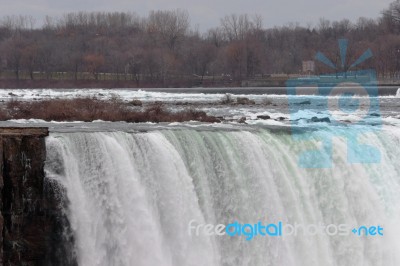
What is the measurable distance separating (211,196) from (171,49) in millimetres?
105627

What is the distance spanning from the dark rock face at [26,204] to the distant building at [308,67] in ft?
301

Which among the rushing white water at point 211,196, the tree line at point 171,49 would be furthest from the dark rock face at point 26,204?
the tree line at point 171,49

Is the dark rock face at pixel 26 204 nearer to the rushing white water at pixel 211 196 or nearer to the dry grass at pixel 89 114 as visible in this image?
the rushing white water at pixel 211 196

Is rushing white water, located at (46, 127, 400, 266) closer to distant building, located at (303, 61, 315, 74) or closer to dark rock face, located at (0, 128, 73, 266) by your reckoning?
dark rock face, located at (0, 128, 73, 266)

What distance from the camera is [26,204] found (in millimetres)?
12312

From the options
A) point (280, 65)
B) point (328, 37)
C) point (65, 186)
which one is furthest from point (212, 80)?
point (65, 186)

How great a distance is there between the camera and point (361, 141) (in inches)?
739

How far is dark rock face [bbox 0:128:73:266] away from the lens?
12.2 metres

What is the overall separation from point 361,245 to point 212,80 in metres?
77.8

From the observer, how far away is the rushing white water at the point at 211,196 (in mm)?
13086

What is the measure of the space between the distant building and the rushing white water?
8572 cm

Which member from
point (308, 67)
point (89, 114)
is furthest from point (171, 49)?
point (89, 114)

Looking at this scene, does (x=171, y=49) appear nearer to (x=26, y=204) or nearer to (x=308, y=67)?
(x=308, y=67)

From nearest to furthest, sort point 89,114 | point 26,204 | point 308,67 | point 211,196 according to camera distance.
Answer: point 26,204
point 211,196
point 89,114
point 308,67
